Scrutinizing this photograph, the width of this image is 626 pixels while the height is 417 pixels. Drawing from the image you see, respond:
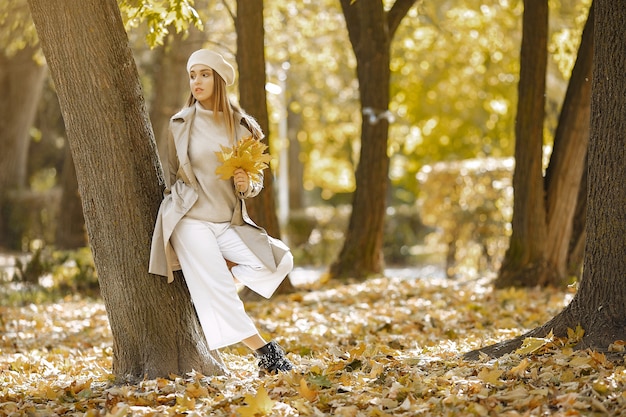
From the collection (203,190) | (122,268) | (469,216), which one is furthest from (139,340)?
(469,216)

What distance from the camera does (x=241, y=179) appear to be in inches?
209

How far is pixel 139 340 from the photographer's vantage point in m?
5.49

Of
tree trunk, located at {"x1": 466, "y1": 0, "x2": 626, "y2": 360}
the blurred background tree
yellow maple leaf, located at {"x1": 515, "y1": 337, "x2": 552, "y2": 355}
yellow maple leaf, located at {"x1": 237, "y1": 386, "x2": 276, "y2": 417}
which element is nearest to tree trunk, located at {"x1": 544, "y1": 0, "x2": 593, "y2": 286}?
the blurred background tree

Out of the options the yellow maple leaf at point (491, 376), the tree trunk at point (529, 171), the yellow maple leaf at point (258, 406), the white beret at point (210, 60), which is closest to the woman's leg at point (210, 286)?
the yellow maple leaf at point (258, 406)

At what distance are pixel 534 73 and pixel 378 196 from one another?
8.97 ft

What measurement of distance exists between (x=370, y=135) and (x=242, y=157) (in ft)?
22.3

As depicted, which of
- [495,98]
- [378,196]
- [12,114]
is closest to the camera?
[378,196]

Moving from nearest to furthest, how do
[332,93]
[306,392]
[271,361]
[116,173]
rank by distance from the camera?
[306,392]
[116,173]
[271,361]
[332,93]

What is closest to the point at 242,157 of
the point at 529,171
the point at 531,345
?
the point at 531,345

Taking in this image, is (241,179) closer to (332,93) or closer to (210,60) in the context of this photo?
(210,60)

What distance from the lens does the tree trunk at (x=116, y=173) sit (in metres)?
5.36

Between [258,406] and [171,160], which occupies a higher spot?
[171,160]

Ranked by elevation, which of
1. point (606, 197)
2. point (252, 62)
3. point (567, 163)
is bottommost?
point (606, 197)

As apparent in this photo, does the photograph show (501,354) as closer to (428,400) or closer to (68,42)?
(428,400)
